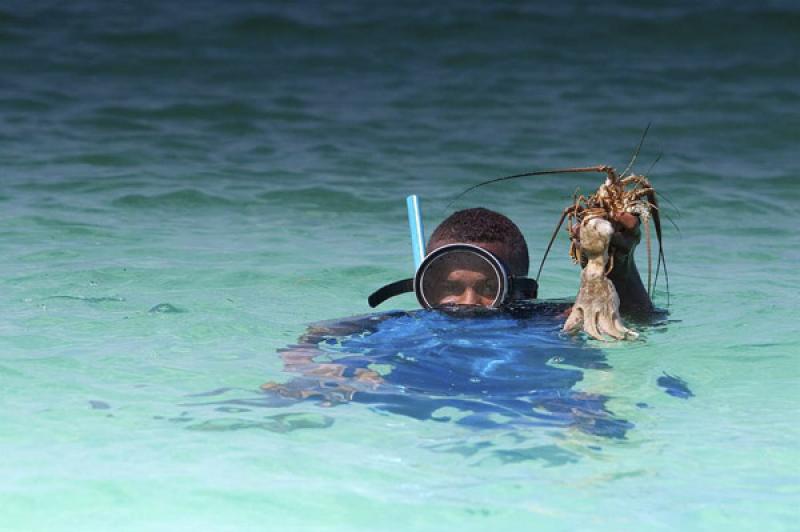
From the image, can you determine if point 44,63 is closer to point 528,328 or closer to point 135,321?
point 135,321

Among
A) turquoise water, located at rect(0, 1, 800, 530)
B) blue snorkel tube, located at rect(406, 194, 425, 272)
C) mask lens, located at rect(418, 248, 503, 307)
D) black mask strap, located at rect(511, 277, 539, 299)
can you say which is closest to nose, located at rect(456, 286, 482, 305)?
mask lens, located at rect(418, 248, 503, 307)

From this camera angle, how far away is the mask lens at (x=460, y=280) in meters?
3.65

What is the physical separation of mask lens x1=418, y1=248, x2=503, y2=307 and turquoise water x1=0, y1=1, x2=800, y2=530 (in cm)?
39

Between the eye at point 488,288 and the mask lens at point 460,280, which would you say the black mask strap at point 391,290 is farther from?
the eye at point 488,288

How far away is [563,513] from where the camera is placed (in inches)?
99.0

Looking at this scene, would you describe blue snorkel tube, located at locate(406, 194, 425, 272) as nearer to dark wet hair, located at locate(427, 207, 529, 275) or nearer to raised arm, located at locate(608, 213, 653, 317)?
dark wet hair, located at locate(427, 207, 529, 275)

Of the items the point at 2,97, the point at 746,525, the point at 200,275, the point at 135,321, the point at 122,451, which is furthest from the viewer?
the point at 2,97

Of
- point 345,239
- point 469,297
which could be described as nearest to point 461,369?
point 469,297

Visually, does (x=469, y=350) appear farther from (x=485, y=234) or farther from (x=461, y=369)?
(x=485, y=234)

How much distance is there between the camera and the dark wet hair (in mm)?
3979

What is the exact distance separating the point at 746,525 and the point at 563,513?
360mm

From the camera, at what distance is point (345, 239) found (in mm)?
6203

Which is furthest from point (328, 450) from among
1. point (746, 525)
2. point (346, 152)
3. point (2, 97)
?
point (2, 97)

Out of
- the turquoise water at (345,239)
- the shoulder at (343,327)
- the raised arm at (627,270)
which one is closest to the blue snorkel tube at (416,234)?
the shoulder at (343,327)
